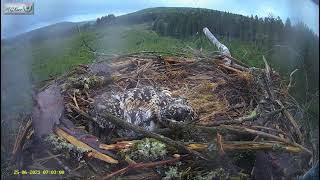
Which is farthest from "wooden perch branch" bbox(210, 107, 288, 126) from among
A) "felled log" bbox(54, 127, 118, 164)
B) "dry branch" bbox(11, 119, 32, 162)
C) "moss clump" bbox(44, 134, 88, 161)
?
"dry branch" bbox(11, 119, 32, 162)

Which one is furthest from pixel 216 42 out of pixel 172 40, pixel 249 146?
pixel 249 146

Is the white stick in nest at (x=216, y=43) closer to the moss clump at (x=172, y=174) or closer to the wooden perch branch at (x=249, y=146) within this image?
the wooden perch branch at (x=249, y=146)

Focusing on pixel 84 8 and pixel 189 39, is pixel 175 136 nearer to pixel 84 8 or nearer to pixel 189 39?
pixel 189 39

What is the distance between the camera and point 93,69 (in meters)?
3.19

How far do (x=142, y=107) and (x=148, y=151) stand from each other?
256 millimetres

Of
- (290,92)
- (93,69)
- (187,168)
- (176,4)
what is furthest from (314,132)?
(93,69)

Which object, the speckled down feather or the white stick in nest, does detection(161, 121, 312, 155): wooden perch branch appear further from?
the white stick in nest

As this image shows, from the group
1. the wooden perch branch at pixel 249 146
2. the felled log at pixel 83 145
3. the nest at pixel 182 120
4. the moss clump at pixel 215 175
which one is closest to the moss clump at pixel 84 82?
the nest at pixel 182 120

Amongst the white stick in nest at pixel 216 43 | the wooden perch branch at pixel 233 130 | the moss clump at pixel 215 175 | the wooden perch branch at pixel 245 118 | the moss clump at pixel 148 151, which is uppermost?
the white stick in nest at pixel 216 43

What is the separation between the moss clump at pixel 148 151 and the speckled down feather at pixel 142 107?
0.12 metres

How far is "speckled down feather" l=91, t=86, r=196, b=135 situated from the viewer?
317 cm

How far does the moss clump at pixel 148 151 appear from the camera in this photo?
3.04m

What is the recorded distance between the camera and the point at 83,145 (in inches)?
121

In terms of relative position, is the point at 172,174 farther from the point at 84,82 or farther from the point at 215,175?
the point at 84,82
